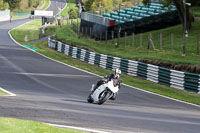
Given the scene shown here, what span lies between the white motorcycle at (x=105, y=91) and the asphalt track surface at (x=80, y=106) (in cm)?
38

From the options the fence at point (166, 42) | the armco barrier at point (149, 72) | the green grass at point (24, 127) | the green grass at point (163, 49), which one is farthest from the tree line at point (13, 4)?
the green grass at point (24, 127)

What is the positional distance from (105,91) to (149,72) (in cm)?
1350

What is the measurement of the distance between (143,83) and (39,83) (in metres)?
7.04

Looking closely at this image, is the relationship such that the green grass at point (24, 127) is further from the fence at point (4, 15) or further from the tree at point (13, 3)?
the tree at point (13, 3)

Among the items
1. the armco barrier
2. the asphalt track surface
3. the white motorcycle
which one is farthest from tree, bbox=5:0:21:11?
the white motorcycle

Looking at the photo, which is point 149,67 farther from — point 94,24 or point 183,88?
point 94,24

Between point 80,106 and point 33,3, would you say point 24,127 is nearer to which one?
point 80,106

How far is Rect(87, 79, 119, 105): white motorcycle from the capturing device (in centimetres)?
1730

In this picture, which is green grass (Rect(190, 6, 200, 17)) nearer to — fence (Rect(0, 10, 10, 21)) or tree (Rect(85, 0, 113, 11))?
tree (Rect(85, 0, 113, 11))

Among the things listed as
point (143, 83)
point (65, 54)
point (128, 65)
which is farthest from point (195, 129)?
point (65, 54)

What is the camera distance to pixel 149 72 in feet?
101

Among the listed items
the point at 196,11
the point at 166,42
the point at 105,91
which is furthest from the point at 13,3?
the point at 105,91

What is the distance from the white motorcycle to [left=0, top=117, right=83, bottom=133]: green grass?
6221 millimetres

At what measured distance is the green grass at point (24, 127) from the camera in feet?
33.9
